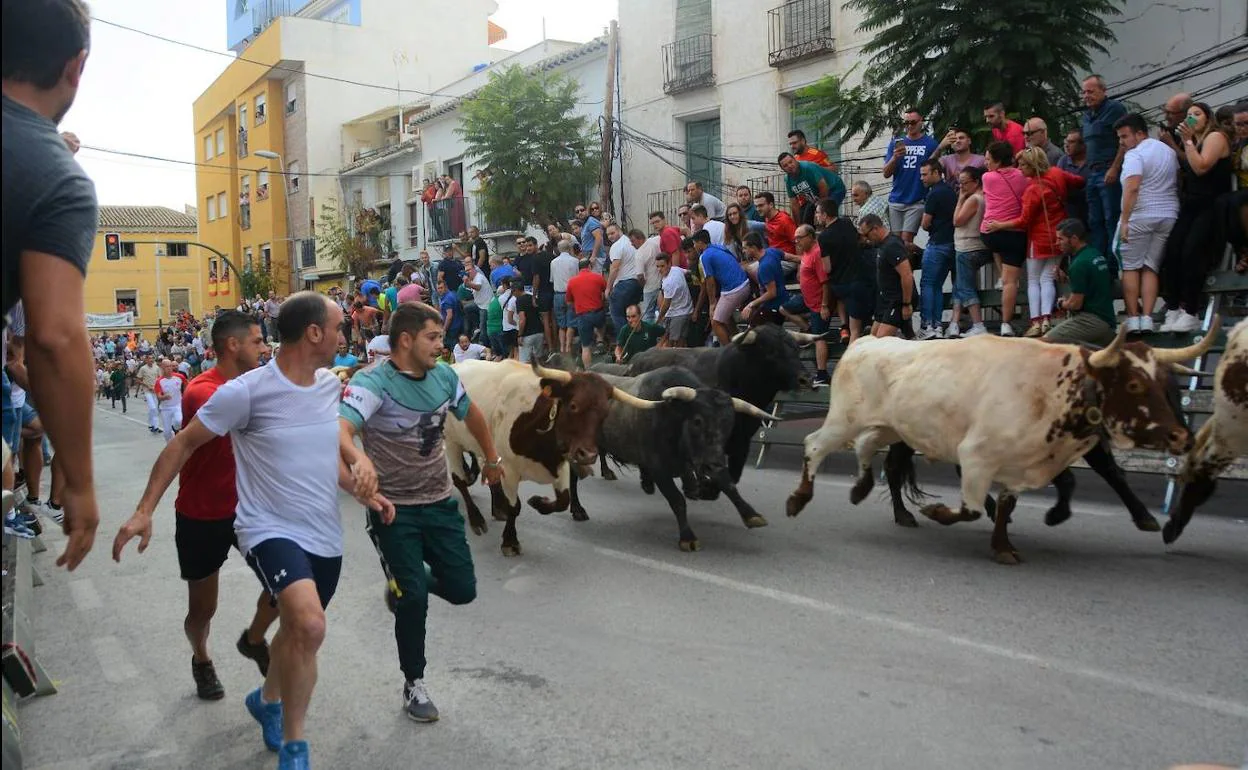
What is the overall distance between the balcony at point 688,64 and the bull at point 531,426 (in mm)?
14907

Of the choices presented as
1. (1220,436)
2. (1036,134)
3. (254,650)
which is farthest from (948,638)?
(1036,134)

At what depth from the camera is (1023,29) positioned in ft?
40.3

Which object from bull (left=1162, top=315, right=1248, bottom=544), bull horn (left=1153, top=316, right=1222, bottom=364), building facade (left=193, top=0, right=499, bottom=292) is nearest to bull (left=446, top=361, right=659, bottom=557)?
bull horn (left=1153, top=316, right=1222, bottom=364)

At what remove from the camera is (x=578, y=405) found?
7.47 m

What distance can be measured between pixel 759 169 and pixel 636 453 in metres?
13.9

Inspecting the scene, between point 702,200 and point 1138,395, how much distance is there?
33.8 feet

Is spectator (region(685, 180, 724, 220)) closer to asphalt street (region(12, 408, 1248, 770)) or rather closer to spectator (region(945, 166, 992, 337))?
spectator (region(945, 166, 992, 337))

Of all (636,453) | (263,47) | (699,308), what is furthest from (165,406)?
(263,47)

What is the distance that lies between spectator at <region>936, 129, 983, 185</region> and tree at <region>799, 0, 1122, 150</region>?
946mm

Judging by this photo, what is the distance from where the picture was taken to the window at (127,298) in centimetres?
7207

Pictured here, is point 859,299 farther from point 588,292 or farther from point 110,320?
point 110,320

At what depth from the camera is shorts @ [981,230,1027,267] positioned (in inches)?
418

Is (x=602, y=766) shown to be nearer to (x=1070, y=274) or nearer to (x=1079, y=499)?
(x=1079, y=499)

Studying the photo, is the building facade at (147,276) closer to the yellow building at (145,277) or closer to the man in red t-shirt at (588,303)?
the yellow building at (145,277)
